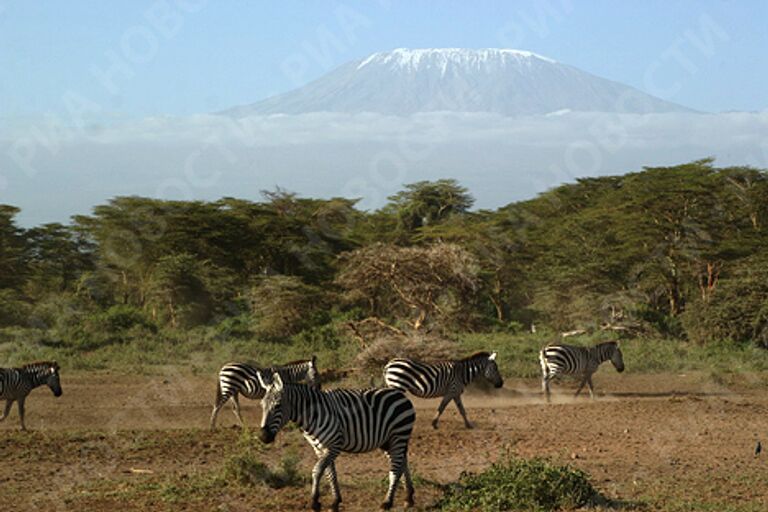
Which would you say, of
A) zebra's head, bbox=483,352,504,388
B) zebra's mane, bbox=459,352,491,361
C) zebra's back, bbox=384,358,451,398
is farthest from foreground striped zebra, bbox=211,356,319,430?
zebra's head, bbox=483,352,504,388

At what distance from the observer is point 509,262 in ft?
122

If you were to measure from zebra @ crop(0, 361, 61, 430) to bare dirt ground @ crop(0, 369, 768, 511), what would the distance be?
44 cm

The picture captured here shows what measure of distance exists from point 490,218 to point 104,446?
34.3m

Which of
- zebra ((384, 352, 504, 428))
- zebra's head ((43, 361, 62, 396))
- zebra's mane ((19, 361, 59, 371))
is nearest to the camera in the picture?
zebra's mane ((19, 361, 59, 371))

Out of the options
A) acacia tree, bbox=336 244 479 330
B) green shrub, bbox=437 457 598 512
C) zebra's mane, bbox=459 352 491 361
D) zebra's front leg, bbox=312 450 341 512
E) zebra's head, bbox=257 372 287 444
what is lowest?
green shrub, bbox=437 457 598 512

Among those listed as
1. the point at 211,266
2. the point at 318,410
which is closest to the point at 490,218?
the point at 211,266

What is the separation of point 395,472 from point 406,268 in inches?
452

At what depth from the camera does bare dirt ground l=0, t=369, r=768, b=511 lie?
981cm

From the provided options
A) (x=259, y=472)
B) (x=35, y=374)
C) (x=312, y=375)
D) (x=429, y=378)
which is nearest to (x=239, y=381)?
(x=312, y=375)

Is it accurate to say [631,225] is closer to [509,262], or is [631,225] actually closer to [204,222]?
[509,262]

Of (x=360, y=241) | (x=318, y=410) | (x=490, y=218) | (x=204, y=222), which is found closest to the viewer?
(x=318, y=410)

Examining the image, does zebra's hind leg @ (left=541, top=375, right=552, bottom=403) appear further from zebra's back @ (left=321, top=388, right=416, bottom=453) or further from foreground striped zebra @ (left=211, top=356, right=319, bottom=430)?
zebra's back @ (left=321, top=388, right=416, bottom=453)

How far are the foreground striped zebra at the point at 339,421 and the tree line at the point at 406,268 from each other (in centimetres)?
1078

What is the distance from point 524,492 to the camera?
29.1 ft
